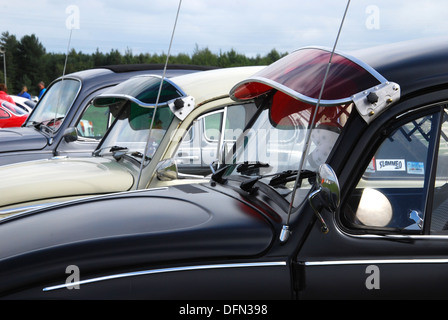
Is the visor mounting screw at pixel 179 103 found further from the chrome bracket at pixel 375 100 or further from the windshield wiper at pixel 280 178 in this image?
the chrome bracket at pixel 375 100

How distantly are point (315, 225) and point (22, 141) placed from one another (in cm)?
585

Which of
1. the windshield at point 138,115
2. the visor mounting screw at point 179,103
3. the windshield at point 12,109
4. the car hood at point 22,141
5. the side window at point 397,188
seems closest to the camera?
the side window at point 397,188

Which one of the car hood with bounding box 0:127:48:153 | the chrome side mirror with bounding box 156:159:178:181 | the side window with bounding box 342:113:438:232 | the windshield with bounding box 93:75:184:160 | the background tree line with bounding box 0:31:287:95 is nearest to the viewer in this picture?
the side window with bounding box 342:113:438:232

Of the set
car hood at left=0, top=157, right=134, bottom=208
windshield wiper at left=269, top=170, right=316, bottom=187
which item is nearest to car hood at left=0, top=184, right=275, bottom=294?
windshield wiper at left=269, top=170, right=316, bottom=187

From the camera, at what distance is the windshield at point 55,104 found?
780cm

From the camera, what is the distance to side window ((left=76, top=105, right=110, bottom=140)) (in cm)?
711

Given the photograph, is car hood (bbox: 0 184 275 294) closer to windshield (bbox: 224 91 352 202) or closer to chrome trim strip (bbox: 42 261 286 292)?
chrome trim strip (bbox: 42 261 286 292)

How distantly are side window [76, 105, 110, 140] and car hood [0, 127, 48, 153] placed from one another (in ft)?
1.48

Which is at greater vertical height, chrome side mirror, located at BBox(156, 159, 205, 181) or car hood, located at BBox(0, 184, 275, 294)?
car hood, located at BBox(0, 184, 275, 294)

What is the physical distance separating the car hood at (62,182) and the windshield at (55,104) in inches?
103

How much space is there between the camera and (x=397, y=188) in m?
2.47

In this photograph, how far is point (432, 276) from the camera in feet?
7.43

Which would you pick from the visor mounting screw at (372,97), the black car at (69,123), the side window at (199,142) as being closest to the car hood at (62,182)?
the side window at (199,142)
